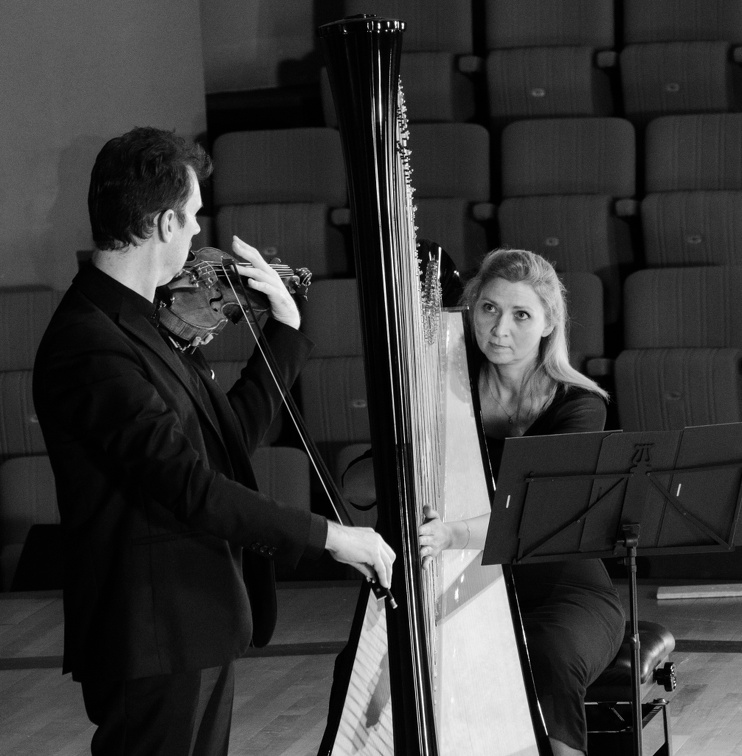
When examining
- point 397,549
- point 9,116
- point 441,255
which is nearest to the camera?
point 397,549

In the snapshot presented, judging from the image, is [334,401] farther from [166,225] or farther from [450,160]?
[166,225]

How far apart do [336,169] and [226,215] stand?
34cm

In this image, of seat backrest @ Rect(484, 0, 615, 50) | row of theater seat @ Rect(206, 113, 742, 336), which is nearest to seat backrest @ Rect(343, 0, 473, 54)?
seat backrest @ Rect(484, 0, 615, 50)

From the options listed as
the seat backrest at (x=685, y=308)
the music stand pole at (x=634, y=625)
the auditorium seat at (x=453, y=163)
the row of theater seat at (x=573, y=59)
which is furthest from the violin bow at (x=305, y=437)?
the row of theater seat at (x=573, y=59)

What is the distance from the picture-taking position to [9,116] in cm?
300

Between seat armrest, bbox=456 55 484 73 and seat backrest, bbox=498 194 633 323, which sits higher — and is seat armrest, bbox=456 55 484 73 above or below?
above

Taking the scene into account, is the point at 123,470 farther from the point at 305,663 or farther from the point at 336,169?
the point at 336,169

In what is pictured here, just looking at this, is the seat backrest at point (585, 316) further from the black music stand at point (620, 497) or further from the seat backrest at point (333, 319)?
the black music stand at point (620, 497)

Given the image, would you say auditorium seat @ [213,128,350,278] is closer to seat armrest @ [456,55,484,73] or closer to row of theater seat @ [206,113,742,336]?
row of theater seat @ [206,113,742,336]

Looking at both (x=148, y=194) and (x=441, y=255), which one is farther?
(x=441, y=255)

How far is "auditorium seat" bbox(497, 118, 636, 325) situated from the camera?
9.82 feet

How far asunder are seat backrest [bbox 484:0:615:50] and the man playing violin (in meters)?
2.49

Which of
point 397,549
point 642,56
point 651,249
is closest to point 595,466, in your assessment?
point 397,549

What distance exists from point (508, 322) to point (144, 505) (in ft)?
2.30
